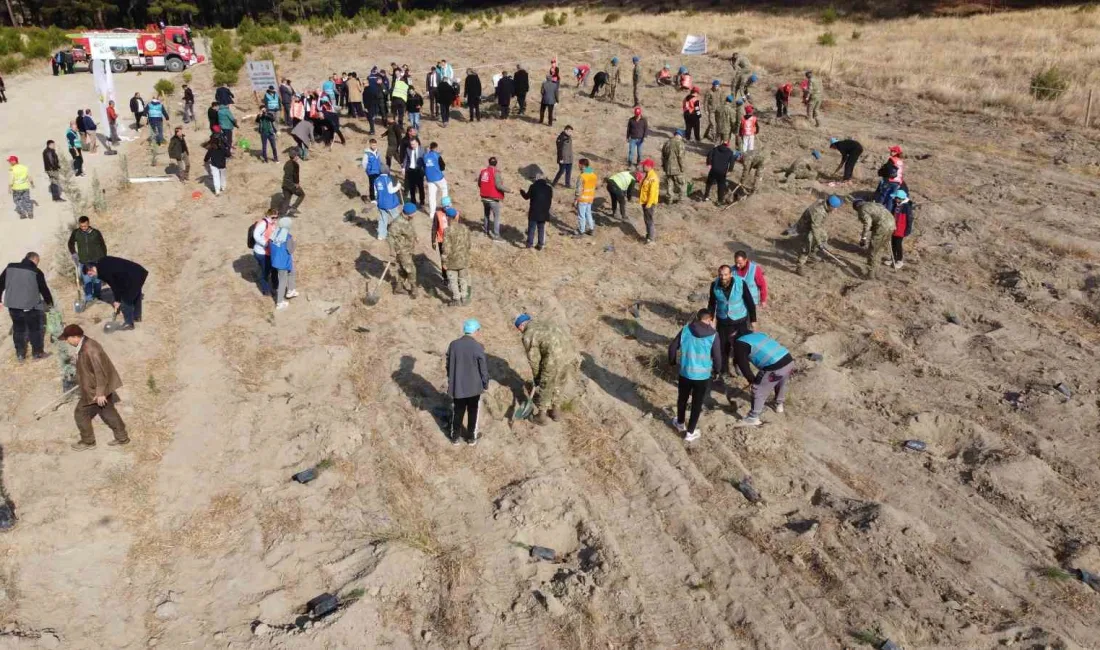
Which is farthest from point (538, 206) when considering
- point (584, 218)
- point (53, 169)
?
point (53, 169)

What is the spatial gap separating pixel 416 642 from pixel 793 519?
4.11m

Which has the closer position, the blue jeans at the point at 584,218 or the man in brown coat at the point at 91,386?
the man in brown coat at the point at 91,386

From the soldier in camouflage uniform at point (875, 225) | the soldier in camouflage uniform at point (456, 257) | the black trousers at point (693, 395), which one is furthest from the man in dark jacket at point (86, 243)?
the soldier in camouflage uniform at point (875, 225)

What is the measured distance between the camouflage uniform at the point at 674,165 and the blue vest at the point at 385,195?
5.88 metres

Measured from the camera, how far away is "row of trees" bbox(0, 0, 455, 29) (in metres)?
51.4

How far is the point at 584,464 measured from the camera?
870 cm

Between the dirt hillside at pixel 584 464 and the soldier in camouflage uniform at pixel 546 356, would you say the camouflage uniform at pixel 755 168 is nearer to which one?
the dirt hillside at pixel 584 464

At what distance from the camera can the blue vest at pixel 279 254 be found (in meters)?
11.5

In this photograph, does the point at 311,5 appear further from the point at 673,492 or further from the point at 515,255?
the point at 673,492

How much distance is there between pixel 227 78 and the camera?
2914cm

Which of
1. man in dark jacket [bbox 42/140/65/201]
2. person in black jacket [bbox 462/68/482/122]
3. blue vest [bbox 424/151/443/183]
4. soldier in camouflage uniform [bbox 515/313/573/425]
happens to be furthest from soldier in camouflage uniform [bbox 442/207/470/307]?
man in dark jacket [bbox 42/140/65/201]

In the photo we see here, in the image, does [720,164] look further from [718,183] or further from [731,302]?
[731,302]

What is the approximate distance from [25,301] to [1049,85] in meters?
26.5

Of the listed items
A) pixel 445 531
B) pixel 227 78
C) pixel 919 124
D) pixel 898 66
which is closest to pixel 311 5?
pixel 227 78
